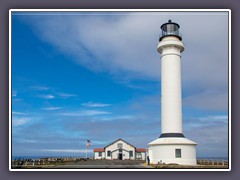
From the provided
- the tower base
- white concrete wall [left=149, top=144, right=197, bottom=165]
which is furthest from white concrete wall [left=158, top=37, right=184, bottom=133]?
white concrete wall [left=149, top=144, right=197, bottom=165]

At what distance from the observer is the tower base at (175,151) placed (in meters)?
15.0

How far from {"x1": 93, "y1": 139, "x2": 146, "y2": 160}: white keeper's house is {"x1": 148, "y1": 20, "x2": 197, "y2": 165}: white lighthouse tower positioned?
12395 mm

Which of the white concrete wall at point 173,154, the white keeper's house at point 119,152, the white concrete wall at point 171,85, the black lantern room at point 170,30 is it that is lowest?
the white keeper's house at point 119,152

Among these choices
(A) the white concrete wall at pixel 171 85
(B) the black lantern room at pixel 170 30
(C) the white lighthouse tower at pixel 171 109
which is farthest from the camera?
(B) the black lantern room at pixel 170 30

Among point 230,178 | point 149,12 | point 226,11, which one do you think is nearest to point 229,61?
point 226,11

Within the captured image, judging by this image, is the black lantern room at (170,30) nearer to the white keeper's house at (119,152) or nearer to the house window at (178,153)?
the house window at (178,153)

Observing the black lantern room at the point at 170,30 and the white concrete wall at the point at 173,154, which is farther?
the black lantern room at the point at 170,30

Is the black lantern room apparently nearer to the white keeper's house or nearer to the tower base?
the tower base

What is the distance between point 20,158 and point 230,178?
672cm

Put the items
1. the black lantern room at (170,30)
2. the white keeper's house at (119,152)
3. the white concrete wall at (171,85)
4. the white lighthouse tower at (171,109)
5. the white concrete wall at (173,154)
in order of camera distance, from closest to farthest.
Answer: the white concrete wall at (173,154)
the white lighthouse tower at (171,109)
the white concrete wall at (171,85)
the black lantern room at (170,30)
the white keeper's house at (119,152)

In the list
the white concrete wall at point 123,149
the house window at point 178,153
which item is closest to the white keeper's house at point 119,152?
the white concrete wall at point 123,149

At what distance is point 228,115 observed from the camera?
30.9 ft

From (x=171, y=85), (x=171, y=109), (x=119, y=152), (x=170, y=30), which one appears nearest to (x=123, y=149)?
(x=119, y=152)

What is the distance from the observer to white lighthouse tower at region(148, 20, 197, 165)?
1506 cm
